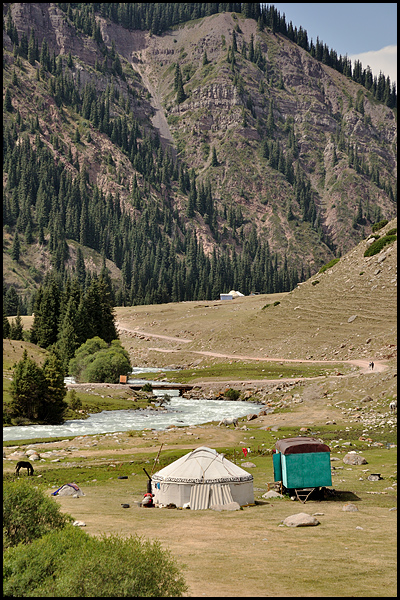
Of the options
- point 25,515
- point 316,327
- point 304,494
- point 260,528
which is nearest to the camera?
point 25,515

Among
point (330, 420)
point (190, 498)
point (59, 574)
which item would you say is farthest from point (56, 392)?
point (59, 574)

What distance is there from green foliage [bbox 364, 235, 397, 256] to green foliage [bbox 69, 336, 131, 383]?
6203 centimetres

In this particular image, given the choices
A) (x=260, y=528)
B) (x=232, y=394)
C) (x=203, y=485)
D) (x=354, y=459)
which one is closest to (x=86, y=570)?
(x=260, y=528)

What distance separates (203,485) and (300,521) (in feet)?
22.0

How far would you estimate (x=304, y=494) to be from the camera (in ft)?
118

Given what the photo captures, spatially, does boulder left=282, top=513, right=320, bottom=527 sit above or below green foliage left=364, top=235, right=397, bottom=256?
below

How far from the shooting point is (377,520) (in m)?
28.9

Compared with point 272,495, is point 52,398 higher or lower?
higher

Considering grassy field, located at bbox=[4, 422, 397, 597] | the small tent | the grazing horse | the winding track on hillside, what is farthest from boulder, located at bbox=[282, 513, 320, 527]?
the winding track on hillside

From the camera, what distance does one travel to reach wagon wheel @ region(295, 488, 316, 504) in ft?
113

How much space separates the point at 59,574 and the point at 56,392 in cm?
5409

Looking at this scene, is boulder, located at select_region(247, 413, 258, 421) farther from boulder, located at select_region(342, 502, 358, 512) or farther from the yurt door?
boulder, located at select_region(342, 502, 358, 512)

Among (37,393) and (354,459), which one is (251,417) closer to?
(37,393)

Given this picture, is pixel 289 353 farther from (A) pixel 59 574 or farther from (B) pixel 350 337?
(A) pixel 59 574
